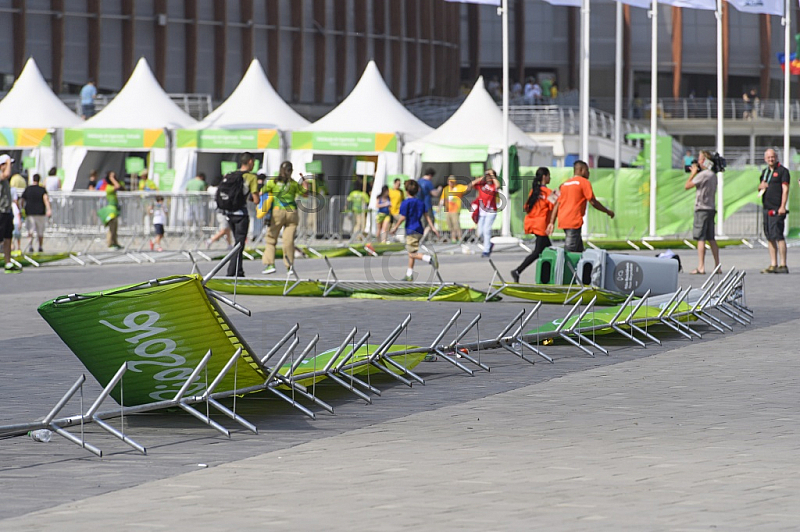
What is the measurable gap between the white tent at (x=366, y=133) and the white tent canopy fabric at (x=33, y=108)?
603 centimetres

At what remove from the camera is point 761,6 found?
3131 cm

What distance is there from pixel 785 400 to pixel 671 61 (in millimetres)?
71538

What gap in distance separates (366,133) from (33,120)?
8281mm

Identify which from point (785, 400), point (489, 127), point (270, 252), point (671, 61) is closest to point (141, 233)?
point (270, 252)

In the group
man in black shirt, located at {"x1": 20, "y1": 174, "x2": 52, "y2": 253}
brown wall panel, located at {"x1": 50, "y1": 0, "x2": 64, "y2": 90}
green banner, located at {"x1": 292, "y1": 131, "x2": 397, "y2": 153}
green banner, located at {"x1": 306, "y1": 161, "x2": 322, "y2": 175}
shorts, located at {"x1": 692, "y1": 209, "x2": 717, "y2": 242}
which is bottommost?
shorts, located at {"x1": 692, "y1": 209, "x2": 717, "y2": 242}

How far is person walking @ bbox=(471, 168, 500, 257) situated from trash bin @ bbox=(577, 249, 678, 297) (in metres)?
10.5

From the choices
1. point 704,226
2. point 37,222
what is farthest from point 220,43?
point 704,226

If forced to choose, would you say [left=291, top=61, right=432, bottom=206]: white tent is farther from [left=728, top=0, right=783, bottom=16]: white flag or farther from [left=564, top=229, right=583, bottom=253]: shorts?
[left=564, top=229, right=583, bottom=253]: shorts

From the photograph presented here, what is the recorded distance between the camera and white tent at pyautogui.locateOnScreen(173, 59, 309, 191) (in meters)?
34.8

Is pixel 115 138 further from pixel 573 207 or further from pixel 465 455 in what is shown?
pixel 465 455

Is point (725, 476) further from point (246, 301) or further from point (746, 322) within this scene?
point (246, 301)

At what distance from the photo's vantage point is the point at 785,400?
8883mm

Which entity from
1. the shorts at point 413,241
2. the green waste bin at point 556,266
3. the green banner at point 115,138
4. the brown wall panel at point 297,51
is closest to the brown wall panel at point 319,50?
the brown wall panel at point 297,51

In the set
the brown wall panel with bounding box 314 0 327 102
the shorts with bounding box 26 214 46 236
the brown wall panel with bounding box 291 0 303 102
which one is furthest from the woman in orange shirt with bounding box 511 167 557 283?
the brown wall panel with bounding box 314 0 327 102
